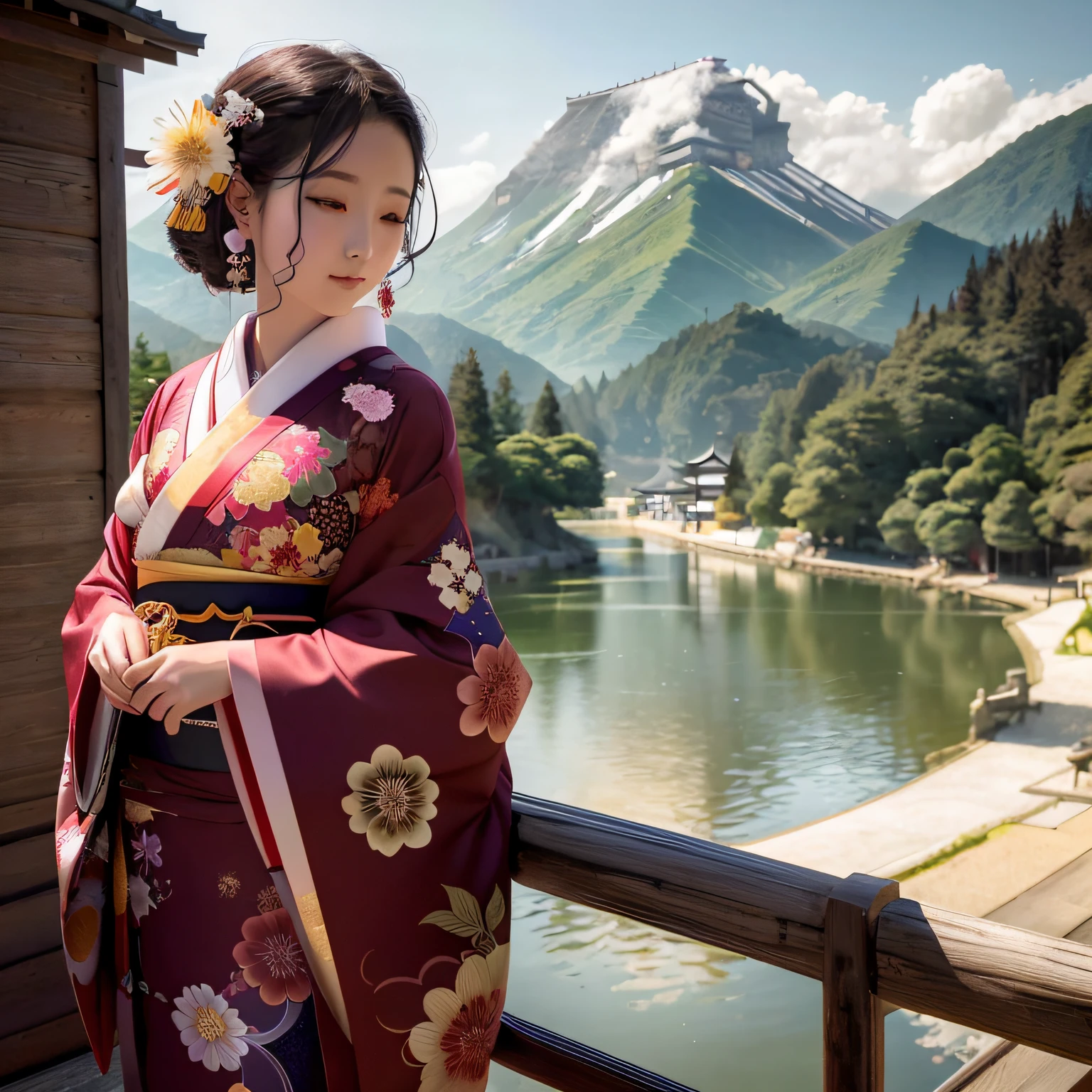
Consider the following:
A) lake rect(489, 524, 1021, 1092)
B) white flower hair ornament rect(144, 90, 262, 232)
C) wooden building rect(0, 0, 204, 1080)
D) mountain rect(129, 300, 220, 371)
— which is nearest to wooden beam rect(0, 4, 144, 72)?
wooden building rect(0, 0, 204, 1080)

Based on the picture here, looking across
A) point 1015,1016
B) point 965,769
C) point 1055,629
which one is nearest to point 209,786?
point 1015,1016

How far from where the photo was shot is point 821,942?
3.36ft

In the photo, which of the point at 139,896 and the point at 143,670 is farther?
Result: the point at 139,896

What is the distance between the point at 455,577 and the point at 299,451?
21cm

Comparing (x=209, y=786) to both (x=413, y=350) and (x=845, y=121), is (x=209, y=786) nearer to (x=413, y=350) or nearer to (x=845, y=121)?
(x=413, y=350)

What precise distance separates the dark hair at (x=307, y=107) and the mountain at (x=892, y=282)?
126ft

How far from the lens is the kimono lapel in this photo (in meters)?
1.05

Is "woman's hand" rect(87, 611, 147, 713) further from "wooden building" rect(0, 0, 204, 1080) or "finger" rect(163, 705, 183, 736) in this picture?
"wooden building" rect(0, 0, 204, 1080)

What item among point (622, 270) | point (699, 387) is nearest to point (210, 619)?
point (699, 387)

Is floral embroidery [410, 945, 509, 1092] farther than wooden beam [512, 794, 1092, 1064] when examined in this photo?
Yes

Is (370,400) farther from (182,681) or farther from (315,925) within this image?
(315,925)

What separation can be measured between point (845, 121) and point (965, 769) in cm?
2911

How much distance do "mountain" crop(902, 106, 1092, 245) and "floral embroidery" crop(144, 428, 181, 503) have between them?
1382 inches

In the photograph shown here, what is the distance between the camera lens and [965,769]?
20188 millimetres
